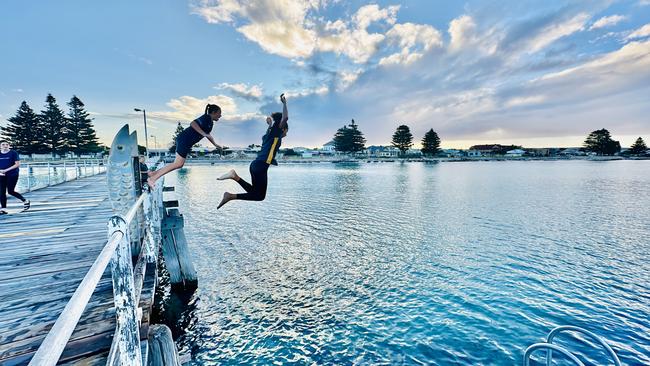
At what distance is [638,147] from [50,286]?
760 ft

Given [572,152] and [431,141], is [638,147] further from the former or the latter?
[431,141]

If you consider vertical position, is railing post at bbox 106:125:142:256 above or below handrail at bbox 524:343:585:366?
above

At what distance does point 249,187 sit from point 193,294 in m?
5.50

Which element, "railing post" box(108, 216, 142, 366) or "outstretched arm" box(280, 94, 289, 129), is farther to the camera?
"outstretched arm" box(280, 94, 289, 129)

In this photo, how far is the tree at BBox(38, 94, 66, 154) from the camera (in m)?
77.3

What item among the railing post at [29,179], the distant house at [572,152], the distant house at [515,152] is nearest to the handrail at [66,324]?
the railing post at [29,179]

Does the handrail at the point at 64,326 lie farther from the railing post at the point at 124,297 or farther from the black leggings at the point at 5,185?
the black leggings at the point at 5,185

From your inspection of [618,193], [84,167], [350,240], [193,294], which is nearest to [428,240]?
[350,240]

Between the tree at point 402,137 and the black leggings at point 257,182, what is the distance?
13430 cm

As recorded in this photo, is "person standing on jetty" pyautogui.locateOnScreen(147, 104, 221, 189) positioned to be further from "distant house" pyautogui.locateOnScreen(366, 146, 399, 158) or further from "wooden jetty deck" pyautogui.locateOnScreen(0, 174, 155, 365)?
"distant house" pyautogui.locateOnScreen(366, 146, 399, 158)

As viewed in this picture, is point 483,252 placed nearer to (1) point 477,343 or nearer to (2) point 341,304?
(1) point 477,343

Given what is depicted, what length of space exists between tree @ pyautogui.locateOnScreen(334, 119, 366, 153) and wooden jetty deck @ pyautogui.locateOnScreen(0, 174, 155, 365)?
402 feet

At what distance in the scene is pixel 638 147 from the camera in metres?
156

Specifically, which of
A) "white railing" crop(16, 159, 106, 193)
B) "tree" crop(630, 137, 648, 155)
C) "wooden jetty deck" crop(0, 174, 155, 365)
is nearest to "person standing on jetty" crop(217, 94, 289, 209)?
"wooden jetty deck" crop(0, 174, 155, 365)
